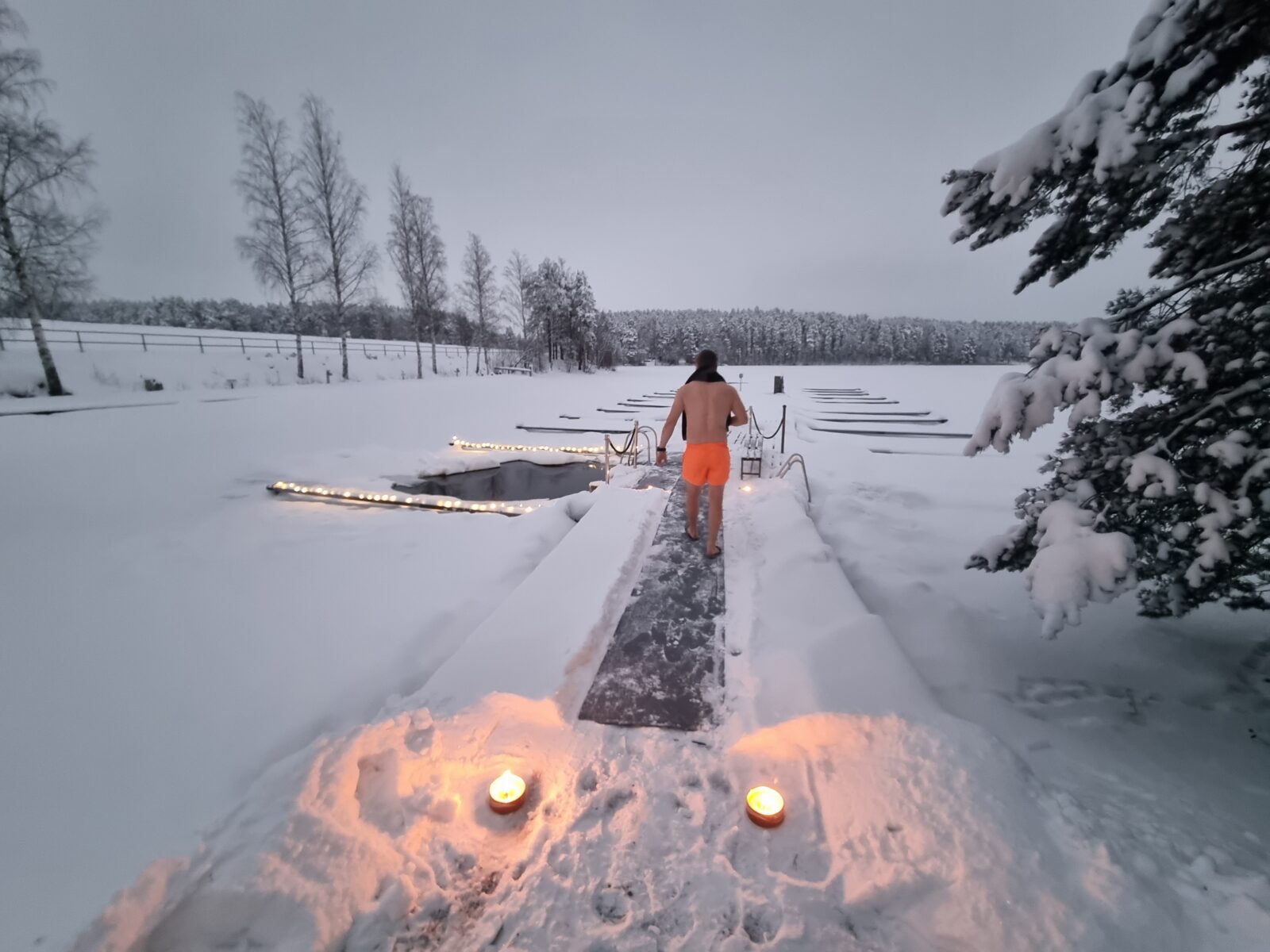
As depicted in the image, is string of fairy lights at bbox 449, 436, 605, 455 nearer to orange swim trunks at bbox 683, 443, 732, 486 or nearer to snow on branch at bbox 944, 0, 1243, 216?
orange swim trunks at bbox 683, 443, 732, 486

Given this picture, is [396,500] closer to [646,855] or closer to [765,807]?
[646,855]

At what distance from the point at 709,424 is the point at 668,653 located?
7.29ft

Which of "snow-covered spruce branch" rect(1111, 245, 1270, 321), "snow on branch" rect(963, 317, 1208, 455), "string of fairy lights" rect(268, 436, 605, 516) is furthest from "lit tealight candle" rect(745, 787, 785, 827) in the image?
"string of fairy lights" rect(268, 436, 605, 516)

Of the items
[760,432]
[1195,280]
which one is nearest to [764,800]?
[1195,280]

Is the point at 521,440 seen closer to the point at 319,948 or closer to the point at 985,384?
the point at 319,948

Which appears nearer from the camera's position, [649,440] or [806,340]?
[649,440]

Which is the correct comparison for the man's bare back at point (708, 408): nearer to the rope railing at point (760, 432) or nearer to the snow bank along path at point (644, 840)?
the snow bank along path at point (644, 840)

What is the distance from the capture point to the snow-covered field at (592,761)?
184cm

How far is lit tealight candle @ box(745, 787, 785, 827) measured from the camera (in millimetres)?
2143

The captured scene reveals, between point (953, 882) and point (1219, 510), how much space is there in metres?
2.27

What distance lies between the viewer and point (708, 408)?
15.1 feet

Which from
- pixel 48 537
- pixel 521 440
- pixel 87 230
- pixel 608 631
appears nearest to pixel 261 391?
pixel 87 230

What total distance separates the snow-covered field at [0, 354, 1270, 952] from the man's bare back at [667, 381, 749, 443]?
141 centimetres

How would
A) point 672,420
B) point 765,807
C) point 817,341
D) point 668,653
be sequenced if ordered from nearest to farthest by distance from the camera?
point 765,807
point 668,653
point 672,420
point 817,341
